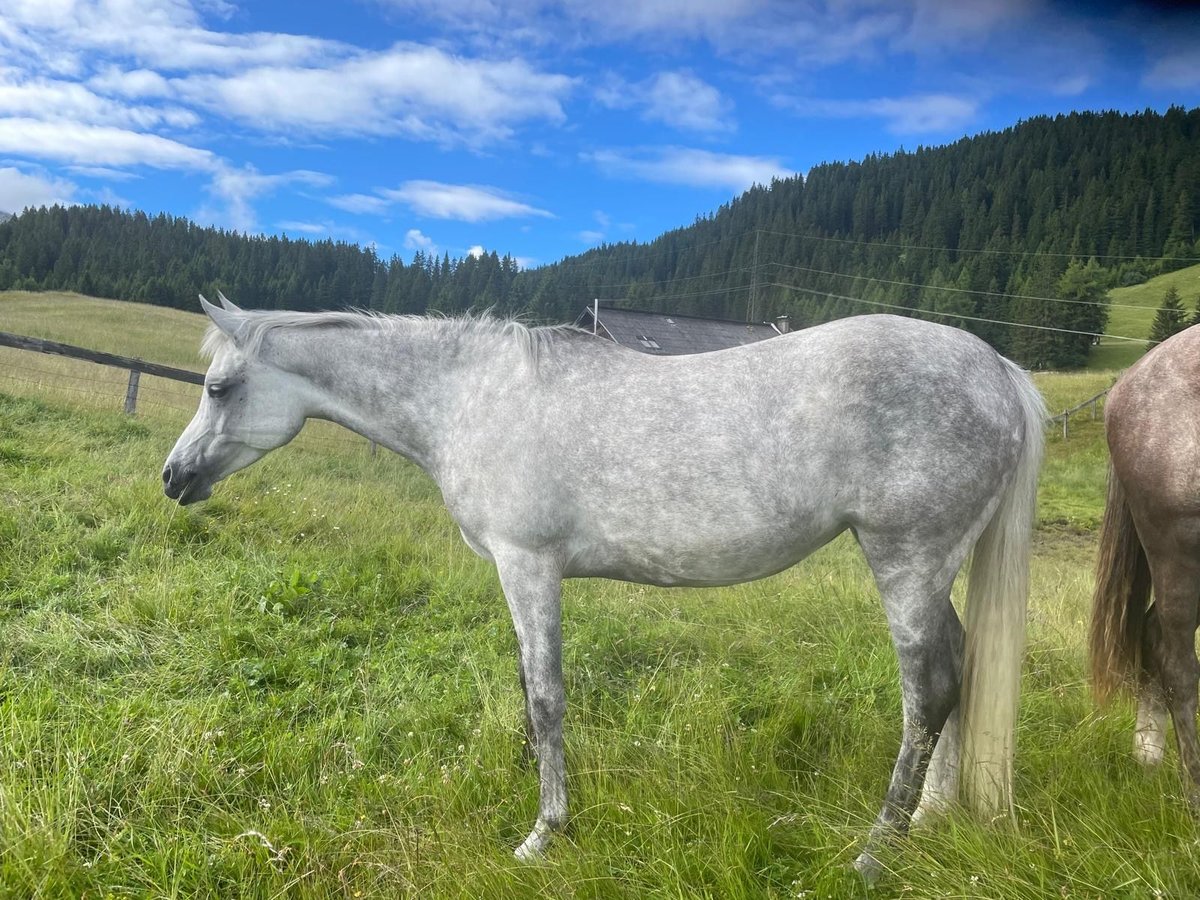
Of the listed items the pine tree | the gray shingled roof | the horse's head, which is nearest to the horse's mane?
the horse's head

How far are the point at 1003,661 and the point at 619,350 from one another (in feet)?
5.84

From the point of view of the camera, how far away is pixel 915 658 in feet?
7.41

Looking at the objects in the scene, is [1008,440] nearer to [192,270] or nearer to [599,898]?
[599,898]

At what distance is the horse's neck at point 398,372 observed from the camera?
270cm

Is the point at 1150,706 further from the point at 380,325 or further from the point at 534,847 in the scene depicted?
the point at 380,325

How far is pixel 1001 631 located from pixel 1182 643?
26.0 inches

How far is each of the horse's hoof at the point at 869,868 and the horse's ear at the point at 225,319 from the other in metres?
2.99

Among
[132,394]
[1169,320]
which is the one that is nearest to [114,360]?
[132,394]

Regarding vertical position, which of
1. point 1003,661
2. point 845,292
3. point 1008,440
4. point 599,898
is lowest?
point 599,898

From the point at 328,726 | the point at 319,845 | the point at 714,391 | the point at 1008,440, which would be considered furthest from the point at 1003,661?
the point at 328,726

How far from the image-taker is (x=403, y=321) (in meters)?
2.83

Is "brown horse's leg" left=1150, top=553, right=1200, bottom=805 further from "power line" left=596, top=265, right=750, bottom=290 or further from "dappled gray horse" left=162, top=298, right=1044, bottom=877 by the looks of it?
"power line" left=596, top=265, right=750, bottom=290

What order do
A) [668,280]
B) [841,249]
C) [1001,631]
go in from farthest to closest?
1. [668,280]
2. [841,249]
3. [1001,631]

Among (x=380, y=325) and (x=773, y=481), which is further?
(x=380, y=325)
